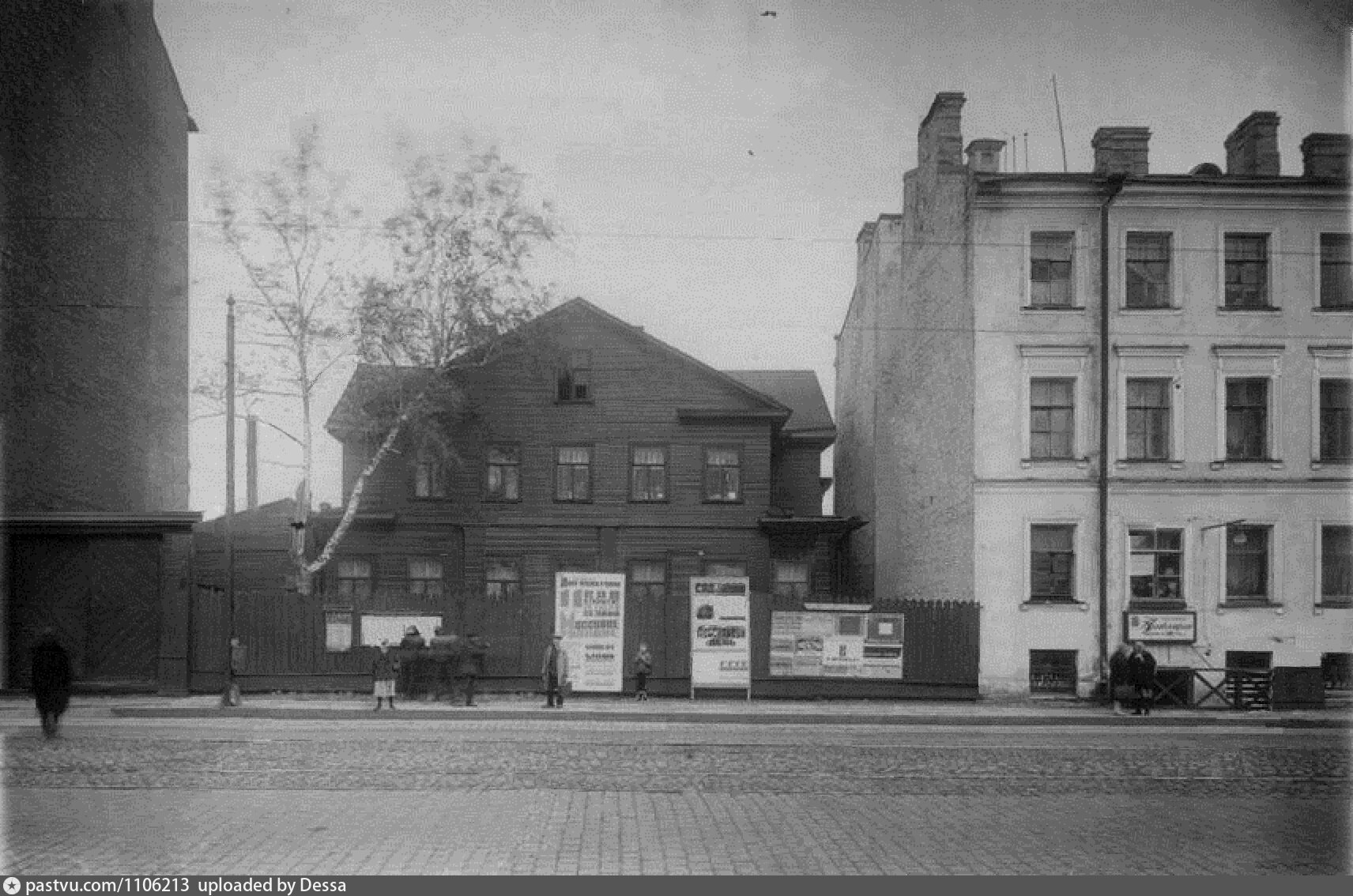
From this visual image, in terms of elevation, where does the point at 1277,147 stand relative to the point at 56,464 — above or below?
above

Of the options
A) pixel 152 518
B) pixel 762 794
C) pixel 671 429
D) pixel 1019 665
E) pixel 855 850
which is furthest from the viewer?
pixel 671 429

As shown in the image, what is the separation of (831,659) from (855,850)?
Result: 19877mm

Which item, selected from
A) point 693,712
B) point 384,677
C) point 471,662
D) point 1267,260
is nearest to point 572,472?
point 471,662

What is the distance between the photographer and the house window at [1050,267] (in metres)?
31.9

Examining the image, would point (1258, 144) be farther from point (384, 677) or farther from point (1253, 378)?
point (384, 677)

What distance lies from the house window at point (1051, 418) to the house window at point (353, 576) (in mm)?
18140

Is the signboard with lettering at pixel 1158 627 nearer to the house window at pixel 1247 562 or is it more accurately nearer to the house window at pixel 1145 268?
the house window at pixel 1247 562

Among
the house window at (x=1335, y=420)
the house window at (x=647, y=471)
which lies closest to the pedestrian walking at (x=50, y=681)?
the house window at (x=647, y=471)

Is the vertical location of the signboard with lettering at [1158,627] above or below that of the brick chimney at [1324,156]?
below

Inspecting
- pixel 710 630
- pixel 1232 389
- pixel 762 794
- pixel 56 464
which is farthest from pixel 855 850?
pixel 56 464

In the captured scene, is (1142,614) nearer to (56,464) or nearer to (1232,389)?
(1232,389)

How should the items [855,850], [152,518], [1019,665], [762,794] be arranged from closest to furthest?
[855,850] → [762,794] → [152,518] → [1019,665]

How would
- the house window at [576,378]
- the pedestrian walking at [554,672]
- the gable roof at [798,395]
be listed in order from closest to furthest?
the pedestrian walking at [554,672], the house window at [576,378], the gable roof at [798,395]

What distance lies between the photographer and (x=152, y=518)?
29.0 m
